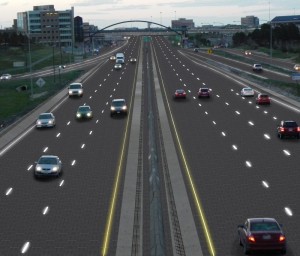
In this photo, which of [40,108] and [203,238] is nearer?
[203,238]

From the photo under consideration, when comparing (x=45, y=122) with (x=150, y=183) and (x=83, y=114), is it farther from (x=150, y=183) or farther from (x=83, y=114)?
(x=150, y=183)

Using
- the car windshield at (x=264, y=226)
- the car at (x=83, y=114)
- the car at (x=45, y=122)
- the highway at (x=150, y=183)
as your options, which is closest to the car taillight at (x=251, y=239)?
the car windshield at (x=264, y=226)

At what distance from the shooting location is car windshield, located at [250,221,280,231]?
22672mm

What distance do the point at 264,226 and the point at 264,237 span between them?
1.67ft

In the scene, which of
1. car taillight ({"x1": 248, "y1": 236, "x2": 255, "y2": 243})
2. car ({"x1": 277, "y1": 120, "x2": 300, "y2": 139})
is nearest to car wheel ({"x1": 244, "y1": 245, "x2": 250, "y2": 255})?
car taillight ({"x1": 248, "y1": 236, "x2": 255, "y2": 243})

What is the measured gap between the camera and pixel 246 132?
5391cm

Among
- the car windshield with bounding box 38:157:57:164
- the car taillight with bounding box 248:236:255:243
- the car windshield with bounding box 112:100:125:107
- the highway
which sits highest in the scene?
the car windshield with bounding box 112:100:125:107

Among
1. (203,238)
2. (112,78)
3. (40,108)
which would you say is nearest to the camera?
(203,238)

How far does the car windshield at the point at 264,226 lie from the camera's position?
893 inches

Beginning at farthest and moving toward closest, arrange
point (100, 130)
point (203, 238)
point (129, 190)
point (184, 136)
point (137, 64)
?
point (137, 64) → point (100, 130) → point (184, 136) → point (129, 190) → point (203, 238)

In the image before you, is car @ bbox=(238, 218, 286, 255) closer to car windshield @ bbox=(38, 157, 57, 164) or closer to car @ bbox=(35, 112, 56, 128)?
car windshield @ bbox=(38, 157, 57, 164)

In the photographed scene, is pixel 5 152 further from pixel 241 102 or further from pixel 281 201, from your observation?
pixel 241 102

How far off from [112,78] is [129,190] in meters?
76.9

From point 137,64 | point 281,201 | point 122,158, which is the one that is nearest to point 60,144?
point 122,158
